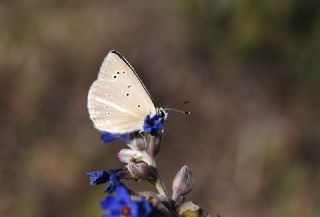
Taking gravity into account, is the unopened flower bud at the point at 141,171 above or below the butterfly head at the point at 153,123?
below

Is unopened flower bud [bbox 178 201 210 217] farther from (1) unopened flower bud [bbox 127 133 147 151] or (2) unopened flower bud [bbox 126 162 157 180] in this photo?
(1) unopened flower bud [bbox 127 133 147 151]

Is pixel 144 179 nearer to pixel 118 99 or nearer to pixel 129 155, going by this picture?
pixel 129 155

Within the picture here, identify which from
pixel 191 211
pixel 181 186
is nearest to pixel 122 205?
pixel 191 211

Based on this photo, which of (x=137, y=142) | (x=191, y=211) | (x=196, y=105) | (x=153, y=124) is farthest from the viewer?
(x=196, y=105)

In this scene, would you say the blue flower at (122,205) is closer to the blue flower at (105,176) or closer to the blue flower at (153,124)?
the blue flower at (105,176)

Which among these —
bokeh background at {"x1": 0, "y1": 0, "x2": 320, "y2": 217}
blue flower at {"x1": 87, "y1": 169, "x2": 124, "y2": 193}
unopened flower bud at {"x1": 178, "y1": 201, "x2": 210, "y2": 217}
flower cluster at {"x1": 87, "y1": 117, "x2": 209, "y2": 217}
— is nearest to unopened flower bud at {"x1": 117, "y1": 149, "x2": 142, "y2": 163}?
flower cluster at {"x1": 87, "y1": 117, "x2": 209, "y2": 217}

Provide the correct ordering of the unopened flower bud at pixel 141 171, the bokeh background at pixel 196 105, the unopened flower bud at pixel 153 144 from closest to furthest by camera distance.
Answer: the unopened flower bud at pixel 141 171 < the unopened flower bud at pixel 153 144 < the bokeh background at pixel 196 105

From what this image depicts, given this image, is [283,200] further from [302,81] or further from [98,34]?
[98,34]

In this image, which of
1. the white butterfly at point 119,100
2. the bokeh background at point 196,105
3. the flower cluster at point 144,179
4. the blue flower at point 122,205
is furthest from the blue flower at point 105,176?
the bokeh background at point 196,105
